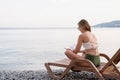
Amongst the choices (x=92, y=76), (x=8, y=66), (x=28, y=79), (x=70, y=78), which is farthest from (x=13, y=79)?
(x=8, y=66)

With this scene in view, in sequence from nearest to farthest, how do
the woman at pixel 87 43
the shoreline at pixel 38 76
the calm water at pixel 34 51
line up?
the woman at pixel 87 43, the shoreline at pixel 38 76, the calm water at pixel 34 51

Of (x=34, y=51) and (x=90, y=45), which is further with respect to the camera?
(x=34, y=51)

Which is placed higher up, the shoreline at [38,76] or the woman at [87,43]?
the woman at [87,43]

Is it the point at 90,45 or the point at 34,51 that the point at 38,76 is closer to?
the point at 90,45

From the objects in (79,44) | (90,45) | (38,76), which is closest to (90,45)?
(90,45)

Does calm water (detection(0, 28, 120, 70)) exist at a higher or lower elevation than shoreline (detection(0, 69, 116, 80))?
lower

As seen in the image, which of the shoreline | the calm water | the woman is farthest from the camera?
the calm water

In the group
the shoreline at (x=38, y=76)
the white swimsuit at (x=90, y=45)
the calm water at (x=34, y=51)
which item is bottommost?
the calm water at (x=34, y=51)

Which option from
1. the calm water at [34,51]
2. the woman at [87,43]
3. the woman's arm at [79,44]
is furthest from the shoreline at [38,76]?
the calm water at [34,51]

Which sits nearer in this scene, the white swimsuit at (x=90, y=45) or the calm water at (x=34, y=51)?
the white swimsuit at (x=90, y=45)

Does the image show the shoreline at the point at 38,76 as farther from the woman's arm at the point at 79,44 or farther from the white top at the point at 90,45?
the white top at the point at 90,45

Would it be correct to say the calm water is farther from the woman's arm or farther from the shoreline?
the woman's arm

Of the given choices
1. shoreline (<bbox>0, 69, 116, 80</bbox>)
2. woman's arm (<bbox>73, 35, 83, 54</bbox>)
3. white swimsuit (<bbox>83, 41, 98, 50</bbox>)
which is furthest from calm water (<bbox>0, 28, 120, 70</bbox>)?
white swimsuit (<bbox>83, 41, 98, 50</bbox>)

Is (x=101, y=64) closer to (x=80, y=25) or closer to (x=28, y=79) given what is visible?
(x=80, y=25)
